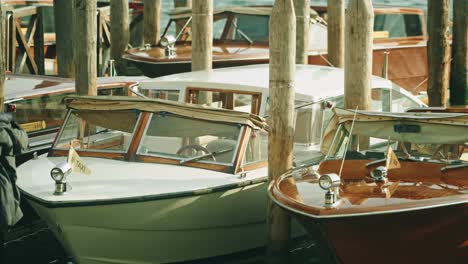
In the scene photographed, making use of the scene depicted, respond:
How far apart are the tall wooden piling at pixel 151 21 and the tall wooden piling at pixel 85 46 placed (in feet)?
16.6

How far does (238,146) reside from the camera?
11742 mm

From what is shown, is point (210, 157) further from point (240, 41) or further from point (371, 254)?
point (240, 41)

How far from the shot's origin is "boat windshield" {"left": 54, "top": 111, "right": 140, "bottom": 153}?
12.5m

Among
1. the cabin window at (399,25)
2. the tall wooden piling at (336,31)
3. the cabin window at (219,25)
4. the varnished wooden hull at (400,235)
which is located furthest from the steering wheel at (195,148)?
the cabin window at (399,25)

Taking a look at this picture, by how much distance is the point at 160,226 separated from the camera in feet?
37.3

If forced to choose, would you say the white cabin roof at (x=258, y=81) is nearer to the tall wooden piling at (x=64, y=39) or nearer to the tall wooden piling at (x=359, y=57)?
the tall wooden piling at (x=359, y=57)

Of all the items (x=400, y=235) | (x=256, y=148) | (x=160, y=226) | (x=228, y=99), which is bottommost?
(x=160, y=226)

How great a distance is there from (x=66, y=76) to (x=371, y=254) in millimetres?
8243

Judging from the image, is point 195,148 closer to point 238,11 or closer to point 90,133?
point 90,133

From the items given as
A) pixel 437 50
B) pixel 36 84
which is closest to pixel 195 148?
pixel 36 84

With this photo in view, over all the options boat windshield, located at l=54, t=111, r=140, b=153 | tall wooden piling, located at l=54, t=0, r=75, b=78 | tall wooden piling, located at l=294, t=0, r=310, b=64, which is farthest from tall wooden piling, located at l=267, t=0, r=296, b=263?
tall wooden piling, located at l=54, t=0, r=75, b=78

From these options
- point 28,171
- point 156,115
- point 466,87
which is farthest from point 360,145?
point 466,87

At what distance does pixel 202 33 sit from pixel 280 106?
327 cm

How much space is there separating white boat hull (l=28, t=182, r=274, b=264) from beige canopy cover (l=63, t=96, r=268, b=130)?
729 mm
